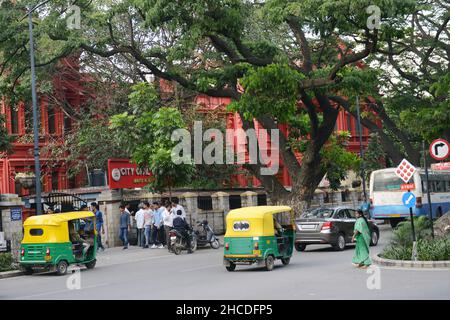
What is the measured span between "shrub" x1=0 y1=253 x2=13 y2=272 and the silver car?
9.44 m

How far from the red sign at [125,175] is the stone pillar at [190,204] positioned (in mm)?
3170

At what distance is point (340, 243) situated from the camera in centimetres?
2397

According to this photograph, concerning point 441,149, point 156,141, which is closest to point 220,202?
point 156,141

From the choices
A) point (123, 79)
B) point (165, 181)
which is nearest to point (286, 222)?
point (165, 181)

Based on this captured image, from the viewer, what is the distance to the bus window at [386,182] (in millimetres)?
36031

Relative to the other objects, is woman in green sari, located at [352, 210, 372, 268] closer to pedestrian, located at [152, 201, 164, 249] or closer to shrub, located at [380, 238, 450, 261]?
shrub, located at [380, 238, 450, 261]

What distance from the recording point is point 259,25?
31.4 meters

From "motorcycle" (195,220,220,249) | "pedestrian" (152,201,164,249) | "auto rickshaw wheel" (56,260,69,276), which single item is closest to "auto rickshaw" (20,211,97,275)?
"auto rickshaw wheel" (56,260,69,276)

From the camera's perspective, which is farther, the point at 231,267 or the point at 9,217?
the point at 9,217

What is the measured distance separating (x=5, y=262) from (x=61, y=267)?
217 centimetres

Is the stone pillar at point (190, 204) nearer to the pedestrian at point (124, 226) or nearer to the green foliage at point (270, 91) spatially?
the pedestrian at point (124, 226)

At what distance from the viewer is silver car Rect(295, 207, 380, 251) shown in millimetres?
23688

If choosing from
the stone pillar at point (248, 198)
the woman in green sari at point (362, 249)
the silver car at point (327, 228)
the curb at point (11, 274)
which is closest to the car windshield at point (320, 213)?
the silver car at point (327, 228)

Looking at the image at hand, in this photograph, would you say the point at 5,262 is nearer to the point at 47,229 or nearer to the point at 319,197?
the point at 47,229
